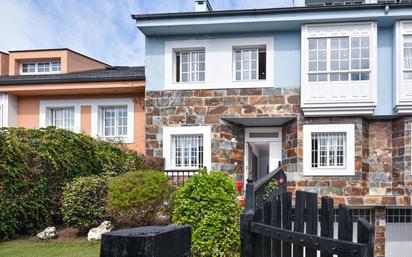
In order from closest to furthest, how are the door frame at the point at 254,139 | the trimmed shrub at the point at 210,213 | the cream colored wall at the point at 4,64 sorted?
the trimmed shrub at the point at 210,213 < the door frame at the point at 254,139 < the cream colored wall at the point at 4,64

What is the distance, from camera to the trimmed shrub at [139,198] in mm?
10461

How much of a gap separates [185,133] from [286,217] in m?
11.9

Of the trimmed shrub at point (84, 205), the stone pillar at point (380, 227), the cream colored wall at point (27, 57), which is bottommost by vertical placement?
the stone pillar at point (380, 227)

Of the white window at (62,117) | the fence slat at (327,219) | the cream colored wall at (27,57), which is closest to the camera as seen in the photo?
the fence slat at (327,219)

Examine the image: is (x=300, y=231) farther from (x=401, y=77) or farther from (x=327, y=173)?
(x=401, y=77)

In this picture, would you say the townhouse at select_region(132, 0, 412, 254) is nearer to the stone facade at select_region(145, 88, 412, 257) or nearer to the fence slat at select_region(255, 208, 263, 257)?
the stone facade at select_region(145, 88, 412, 257)

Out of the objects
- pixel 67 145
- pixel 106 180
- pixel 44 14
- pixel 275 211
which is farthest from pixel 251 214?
pixel 44 14

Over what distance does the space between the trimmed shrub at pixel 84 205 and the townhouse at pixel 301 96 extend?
4.26 metres

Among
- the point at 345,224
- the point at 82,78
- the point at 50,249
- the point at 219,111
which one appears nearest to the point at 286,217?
the point at 345,224

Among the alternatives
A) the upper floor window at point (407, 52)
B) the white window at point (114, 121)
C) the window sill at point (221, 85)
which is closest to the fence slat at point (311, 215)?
the window sill at point (221, 85)

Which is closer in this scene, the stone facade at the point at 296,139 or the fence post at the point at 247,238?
the fence post at the point at 247,238

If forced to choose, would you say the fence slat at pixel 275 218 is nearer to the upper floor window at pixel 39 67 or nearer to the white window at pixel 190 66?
the white window at pixel 190 66

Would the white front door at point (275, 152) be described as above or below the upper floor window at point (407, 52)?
below

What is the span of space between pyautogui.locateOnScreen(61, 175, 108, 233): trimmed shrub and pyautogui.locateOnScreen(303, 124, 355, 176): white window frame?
6.53 meters
